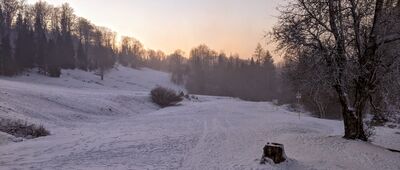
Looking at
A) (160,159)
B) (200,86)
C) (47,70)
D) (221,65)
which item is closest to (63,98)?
(160,159)

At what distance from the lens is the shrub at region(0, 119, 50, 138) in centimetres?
1930

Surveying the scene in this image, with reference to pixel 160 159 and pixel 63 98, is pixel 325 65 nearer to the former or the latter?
pixel 160 159

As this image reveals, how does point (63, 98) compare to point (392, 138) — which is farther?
point (63, 98)

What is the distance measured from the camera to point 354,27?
1675 centimetres

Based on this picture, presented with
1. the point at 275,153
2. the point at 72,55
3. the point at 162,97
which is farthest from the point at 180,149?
the point at 72,55

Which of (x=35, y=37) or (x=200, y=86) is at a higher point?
(x=35, y=37)

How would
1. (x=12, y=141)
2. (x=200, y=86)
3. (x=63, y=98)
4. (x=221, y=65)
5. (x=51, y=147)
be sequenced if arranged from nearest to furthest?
(x=51, y=147) → (x=12, y=141) → (x=63, y=98) → (x=200, y=86) → (x=221, y=65)

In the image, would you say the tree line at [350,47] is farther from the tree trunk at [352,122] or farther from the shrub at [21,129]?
the shrub at [21,129]

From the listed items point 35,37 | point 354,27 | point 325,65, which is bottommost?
point 325,65

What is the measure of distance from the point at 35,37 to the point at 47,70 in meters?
13.0

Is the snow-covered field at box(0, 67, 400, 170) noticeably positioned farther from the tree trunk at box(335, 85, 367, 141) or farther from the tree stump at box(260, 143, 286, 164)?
the tree trunk at box(335, 85, 367, 141)

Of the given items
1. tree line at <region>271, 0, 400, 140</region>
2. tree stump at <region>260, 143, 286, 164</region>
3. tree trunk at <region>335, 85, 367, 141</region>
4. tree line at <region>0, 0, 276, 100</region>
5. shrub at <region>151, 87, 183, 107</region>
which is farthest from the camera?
tree line at <region>0, 0, 276, 100</region>

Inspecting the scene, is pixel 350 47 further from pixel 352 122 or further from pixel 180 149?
pixel 180 149

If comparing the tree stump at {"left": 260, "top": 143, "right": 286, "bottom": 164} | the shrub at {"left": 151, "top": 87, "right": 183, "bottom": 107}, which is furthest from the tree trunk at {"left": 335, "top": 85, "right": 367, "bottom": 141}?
the shrub at {"left": 151, "top": 87, "right": 183, "bottom": 107}
